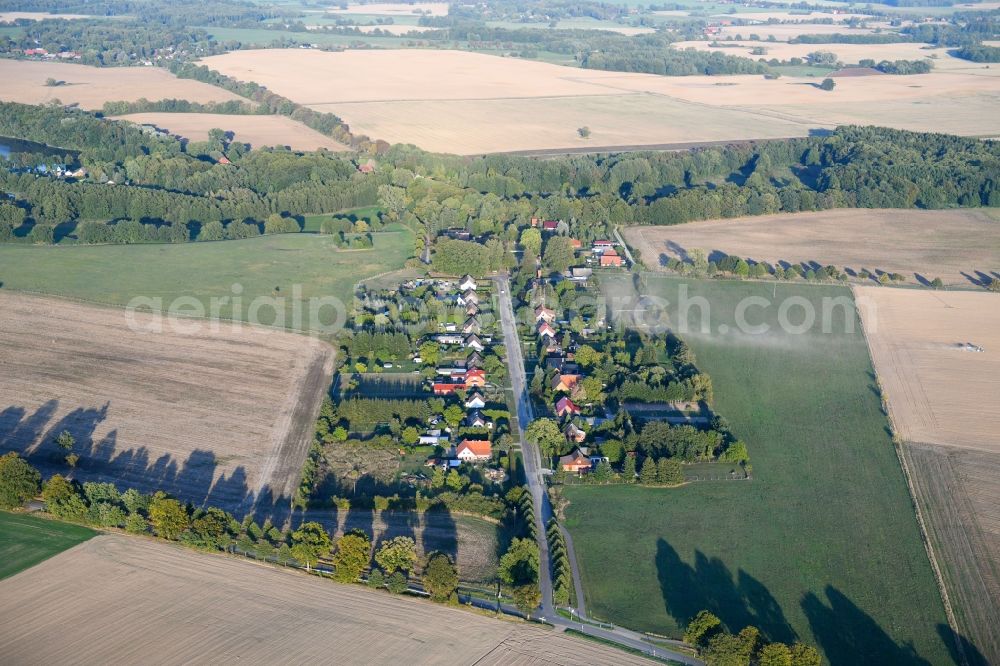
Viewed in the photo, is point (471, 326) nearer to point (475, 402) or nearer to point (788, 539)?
point (475, 402)

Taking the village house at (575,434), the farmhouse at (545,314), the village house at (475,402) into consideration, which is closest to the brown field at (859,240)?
the farmhouse at (545,314)

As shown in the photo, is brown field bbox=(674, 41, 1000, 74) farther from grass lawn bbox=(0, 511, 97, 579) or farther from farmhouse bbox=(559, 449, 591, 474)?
grass lawn bbox=(0, 511, 97, 579)

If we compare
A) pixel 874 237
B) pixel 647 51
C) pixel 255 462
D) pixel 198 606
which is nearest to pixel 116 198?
pixel 255 462

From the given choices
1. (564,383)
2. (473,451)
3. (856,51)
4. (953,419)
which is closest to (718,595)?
(473,451)

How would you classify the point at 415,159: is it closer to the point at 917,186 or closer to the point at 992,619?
the point at 917,186

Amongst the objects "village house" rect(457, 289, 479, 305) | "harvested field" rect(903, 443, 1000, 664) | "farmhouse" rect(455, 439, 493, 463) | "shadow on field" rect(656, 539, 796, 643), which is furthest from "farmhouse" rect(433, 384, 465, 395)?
"harvested field" rect(903, 443, 1000, 664)

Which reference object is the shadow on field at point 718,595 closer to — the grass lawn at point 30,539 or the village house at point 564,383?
the village house at point 564,383
